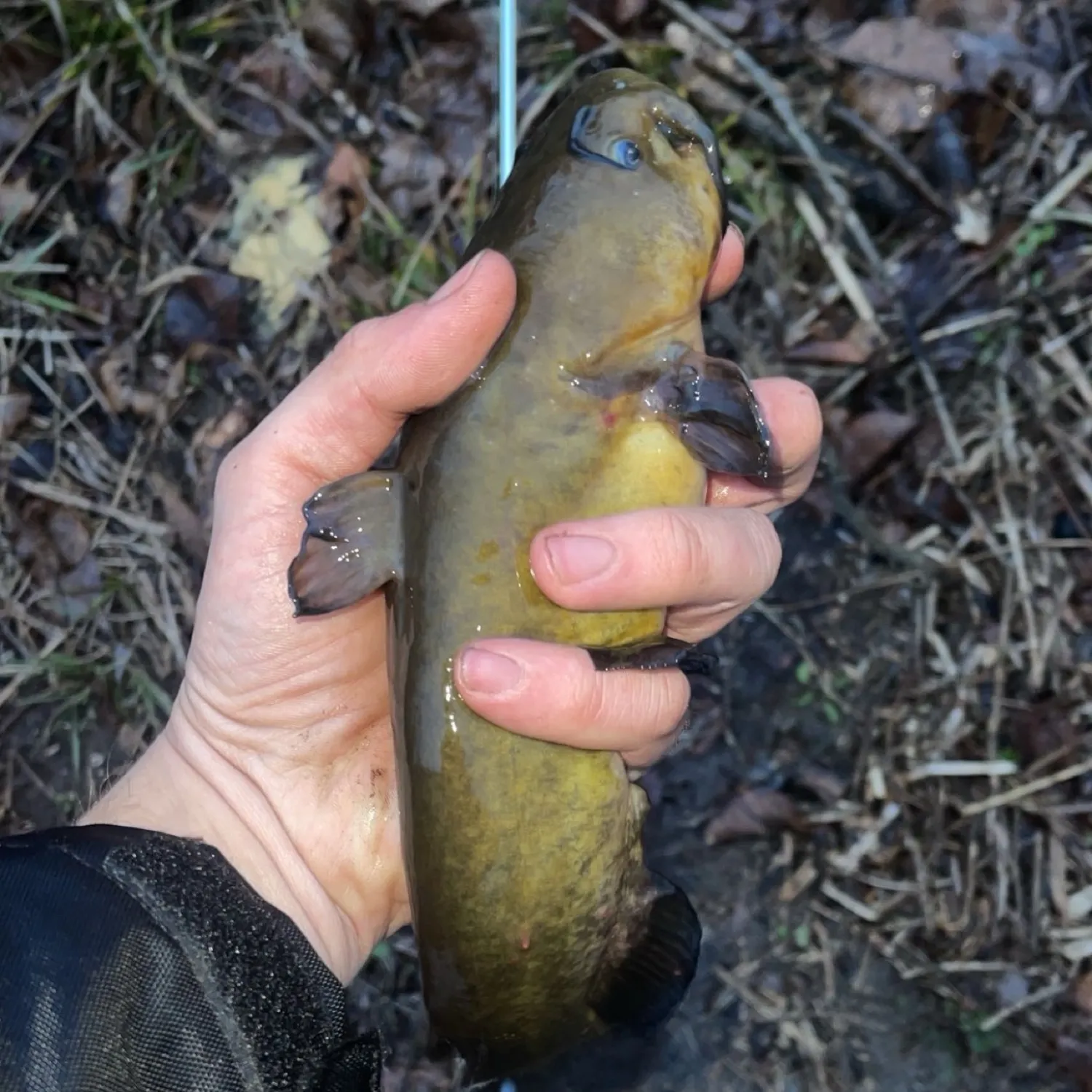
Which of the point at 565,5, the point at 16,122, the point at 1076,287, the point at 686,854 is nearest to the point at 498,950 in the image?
the point at 686,854

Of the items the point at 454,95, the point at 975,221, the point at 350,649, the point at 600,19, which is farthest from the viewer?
the point at 454,95

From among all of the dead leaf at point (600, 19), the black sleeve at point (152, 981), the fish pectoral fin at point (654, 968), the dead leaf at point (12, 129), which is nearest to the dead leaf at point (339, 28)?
the dead leaf at point (600, 19)

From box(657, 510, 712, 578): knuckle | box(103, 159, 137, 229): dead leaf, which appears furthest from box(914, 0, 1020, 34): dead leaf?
box(103, 159, 137, 229): dead leaf

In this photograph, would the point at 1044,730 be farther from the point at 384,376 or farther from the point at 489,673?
the point at 384,376

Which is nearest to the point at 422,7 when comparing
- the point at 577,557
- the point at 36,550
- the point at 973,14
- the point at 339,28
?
the point at 339,28

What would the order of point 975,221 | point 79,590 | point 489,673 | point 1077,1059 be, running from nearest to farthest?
1. point 489,673
2. point 1077,1059
3. point 975,221
4. point 79,590

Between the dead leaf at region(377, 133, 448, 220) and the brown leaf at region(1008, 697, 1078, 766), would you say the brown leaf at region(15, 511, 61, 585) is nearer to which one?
the dead leaf at region(377, 133, 448, 220)
